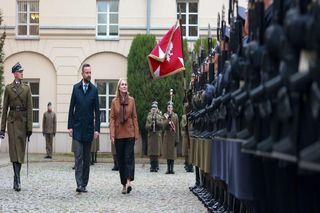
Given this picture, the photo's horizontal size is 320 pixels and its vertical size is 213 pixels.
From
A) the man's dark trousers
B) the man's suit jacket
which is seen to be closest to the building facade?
the man's suit jacket

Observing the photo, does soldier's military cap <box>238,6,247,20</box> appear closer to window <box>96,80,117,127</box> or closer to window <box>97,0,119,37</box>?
window <box>96,80,117,127</box>

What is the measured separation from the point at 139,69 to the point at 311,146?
2616 centimetres

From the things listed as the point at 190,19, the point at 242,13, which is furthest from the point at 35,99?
the point at 242,13

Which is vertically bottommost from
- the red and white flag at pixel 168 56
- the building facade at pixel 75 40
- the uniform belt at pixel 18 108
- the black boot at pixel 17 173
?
the black boot at pixel 17 173

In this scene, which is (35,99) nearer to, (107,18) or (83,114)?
(107,18)

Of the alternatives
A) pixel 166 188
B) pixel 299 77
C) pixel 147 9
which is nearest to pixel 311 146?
pixel 299 77

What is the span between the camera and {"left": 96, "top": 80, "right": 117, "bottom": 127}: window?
31.2 meters

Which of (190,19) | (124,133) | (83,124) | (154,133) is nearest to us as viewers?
(83,124)

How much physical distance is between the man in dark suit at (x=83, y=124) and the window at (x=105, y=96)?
18.6 metres

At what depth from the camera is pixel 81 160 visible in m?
12.0

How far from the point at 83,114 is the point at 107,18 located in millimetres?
19905

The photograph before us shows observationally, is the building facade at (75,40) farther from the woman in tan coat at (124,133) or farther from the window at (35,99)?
the woman in tan coat at (124,133)

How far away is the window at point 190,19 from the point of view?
1244 inches

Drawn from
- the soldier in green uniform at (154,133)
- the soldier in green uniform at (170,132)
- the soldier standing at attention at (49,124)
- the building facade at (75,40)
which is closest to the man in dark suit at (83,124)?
the soldier in green uniform at (170,132)
